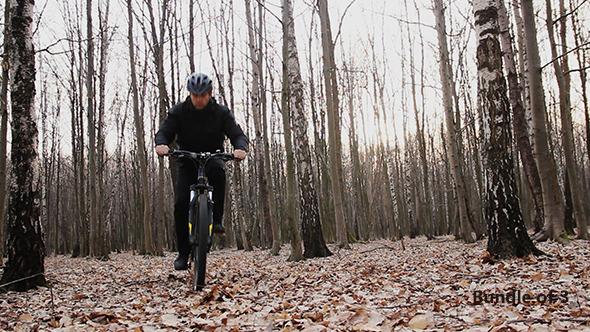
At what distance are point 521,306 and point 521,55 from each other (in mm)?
11358

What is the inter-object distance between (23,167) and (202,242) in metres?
3.08

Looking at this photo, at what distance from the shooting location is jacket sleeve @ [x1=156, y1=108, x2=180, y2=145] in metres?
4.68

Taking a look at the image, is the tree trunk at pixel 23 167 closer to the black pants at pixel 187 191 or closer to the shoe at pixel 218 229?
the black pants at pixel 187 191

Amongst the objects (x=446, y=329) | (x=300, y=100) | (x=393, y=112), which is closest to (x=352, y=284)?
(x=446, y=329)

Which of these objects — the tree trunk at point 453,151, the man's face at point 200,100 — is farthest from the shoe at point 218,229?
the tree trunk at point 453,151

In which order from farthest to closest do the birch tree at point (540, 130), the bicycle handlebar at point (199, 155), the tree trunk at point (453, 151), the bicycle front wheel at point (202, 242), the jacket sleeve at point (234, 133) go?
1. the tree trunk at point (453, 151)
2. the birch tree at point (540, 130)
3. the jacket sleeve at point (234, 133)
4. the bicycle handlebar at point (199, 155)
5. the bicycle front wheel at point (202, 242)

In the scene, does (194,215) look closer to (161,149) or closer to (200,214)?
(200,214)

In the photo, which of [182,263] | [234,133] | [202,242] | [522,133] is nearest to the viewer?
[202,242]

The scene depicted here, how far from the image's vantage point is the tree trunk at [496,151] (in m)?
5.61

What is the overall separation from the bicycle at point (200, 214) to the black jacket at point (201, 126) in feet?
1.02

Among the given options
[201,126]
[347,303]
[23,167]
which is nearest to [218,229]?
[201,126]

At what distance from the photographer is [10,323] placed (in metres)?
3.44

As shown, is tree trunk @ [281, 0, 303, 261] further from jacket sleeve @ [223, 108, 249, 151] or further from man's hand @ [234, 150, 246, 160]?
man's hand @ [234, 150, 246, 160]

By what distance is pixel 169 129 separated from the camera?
4824mm
